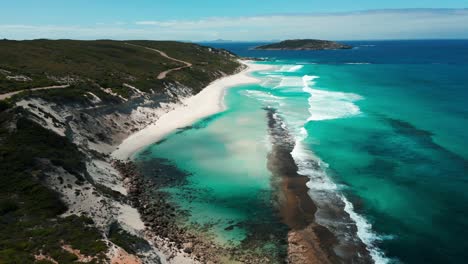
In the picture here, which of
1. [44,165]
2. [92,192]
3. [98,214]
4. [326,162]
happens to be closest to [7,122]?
[44,165]

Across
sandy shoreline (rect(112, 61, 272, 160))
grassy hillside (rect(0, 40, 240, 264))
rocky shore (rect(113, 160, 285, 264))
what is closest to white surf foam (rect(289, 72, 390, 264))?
rocky shore (rect(113, 160, 285, 264))

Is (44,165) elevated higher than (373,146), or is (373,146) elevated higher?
(44,165)

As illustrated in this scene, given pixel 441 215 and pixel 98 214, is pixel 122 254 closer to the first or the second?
pixel 98 214

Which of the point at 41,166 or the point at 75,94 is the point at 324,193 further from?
the point at 75,94

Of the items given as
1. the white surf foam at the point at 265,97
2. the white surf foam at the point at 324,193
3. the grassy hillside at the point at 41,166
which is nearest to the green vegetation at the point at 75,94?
the grassy hillside at the point at 41,166

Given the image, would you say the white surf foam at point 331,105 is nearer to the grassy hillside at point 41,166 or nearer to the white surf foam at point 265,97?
the white surf foam at point 265,97

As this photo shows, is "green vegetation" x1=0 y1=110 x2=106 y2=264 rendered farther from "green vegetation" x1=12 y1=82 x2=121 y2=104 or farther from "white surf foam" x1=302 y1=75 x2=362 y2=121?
"white surf foam" x1=302 y1=75 x2=362 y2=121
